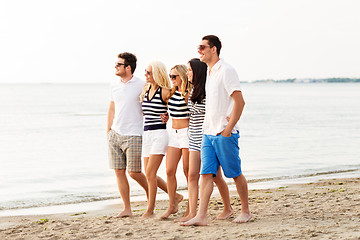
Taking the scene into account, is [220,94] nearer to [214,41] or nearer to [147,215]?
[214,41]

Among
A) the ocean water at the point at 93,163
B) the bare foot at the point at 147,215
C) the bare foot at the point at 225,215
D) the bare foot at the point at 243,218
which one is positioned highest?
the bare foot at the point at 243,218

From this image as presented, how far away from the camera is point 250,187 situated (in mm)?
10438

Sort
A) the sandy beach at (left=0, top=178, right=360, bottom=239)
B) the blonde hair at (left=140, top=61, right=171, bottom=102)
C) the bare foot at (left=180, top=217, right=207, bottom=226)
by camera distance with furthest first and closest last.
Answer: the blonde hair at (left=140, top=61, right=171, bottom=102), the bare foot at (left=180, top=217, right=207, bottom=226), the sandy beach at (left=0, top=178, right=360, bottom=239)

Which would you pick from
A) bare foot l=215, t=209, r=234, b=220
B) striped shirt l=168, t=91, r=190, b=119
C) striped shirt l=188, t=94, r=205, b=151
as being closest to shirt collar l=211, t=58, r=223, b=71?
striped shirt l=188, t=94, r=205, b=151

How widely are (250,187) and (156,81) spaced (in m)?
5.04

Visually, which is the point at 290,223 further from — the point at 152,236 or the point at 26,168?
the point at 26,168

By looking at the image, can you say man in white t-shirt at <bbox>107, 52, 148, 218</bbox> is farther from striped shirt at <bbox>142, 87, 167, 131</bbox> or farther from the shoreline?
the shoreline

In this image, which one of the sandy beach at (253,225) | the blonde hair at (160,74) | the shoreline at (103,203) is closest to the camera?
the sandy beach at (253,225)

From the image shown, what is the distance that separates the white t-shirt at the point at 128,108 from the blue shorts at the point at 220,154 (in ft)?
3.54

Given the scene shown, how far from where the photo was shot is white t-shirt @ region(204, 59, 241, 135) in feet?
17.6

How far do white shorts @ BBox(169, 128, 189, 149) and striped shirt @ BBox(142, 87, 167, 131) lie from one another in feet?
Answer: 0.67

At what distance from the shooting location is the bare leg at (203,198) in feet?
18.4

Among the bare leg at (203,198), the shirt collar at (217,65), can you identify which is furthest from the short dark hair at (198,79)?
the bare leg at (203,198)

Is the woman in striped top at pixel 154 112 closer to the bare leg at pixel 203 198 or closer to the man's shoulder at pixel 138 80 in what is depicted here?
the man's shoulder at pixel 138 80
